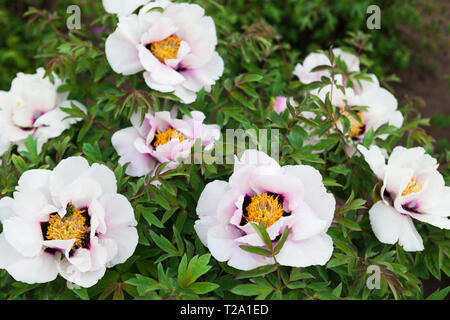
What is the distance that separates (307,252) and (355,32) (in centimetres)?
180

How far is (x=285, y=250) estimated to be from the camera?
2.28ft

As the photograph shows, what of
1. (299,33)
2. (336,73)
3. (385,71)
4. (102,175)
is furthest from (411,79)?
(102,175)

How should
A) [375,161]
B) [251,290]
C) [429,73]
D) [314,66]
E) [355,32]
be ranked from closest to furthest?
[251,290], [375,161], [314,66], [355,32], [429,73]

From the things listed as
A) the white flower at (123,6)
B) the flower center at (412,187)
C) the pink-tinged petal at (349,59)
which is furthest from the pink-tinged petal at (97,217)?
the pink-tinged petal at (349,59)

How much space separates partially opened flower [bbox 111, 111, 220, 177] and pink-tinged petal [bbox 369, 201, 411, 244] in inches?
12.3

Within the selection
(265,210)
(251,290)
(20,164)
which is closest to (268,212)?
(265,210)

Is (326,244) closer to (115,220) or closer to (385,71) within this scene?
(115,220)

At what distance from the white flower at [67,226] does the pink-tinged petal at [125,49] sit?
0.79 feet

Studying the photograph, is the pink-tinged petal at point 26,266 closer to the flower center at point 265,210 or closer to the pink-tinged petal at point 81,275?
the pink-tinged petal at point 81,275

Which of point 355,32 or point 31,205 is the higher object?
point 31,205

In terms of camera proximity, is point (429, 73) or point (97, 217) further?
point (429, 73)

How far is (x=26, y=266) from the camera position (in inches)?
27.8

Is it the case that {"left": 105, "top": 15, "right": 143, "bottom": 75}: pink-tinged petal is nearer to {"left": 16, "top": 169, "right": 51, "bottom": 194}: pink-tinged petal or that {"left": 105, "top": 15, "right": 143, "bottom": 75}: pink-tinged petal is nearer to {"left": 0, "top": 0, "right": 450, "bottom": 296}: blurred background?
{"left": 16, "top": 169, "right": 51, "bottom": 194}: pink-tinged petal

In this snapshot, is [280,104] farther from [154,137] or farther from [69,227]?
[69,227]
